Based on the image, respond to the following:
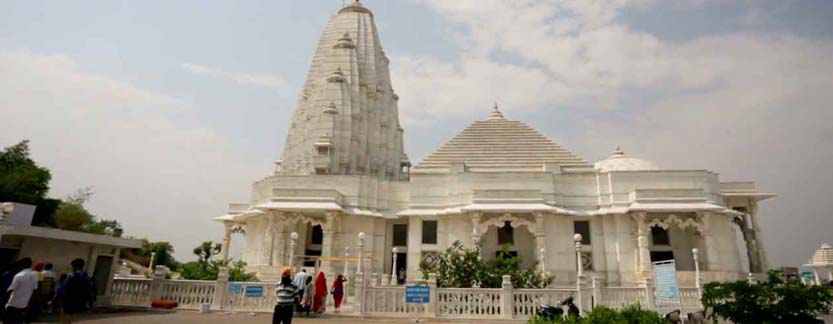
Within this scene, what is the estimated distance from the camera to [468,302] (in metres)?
13.2

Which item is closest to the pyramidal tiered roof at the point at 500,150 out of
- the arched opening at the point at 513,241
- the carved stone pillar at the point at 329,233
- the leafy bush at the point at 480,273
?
the arched opening at the point at 513,241

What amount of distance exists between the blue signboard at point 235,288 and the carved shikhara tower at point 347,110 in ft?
51.0

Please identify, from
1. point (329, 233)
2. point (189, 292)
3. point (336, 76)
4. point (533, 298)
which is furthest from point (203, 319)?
point (336, 76)

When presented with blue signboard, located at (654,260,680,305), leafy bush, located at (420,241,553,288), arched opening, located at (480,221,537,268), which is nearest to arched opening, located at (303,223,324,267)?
arched opening, located at (480,221,537,268)

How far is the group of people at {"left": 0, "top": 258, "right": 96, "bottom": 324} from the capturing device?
761cm

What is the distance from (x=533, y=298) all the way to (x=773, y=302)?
6.48 metres

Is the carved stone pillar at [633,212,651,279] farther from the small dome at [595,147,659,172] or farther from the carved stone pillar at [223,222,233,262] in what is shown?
the carved stone pillar at [223,222,233,262]

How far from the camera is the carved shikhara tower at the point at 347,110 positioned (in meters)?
30.1

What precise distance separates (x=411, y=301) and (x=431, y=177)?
46.0 ft

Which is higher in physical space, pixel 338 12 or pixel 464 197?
pixel 338 12

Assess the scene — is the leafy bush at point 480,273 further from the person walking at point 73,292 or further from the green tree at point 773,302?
the person walking at point 73,292

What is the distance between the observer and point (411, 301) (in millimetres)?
13008

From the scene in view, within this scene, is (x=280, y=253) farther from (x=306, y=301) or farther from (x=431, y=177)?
(x=306, y=301)

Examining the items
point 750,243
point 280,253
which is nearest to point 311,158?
point 280,253
